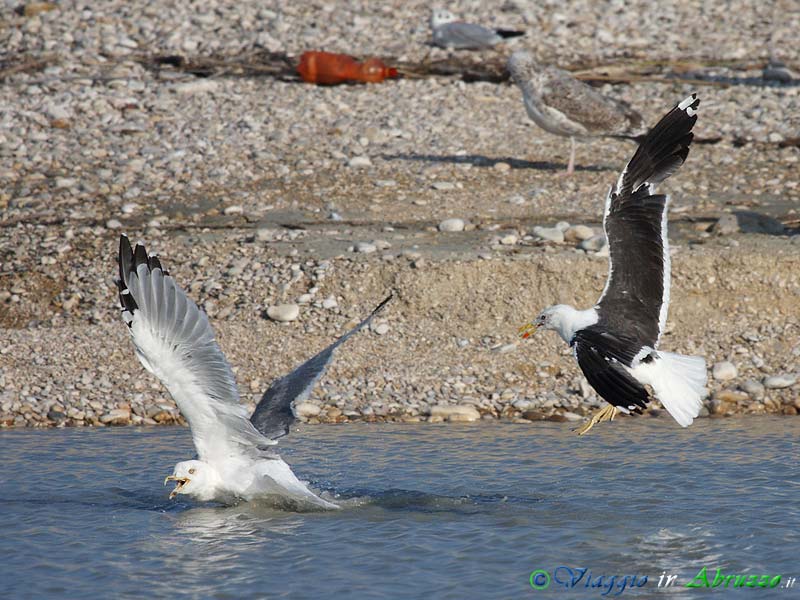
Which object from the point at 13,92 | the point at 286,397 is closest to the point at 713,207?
the point at 286,397

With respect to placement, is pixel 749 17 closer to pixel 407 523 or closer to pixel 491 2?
pixel 491 2

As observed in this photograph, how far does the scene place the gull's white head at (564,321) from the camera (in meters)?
7.21

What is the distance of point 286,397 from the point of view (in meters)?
6.96

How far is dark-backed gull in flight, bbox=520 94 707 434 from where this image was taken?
21.9ft

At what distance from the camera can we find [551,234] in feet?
33.1

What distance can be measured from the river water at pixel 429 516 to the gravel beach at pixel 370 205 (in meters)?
0.61

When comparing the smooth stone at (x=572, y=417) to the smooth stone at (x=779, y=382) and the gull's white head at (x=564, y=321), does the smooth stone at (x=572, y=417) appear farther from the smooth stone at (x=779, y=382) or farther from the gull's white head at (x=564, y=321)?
the smooth stone at (x=779, y=382)

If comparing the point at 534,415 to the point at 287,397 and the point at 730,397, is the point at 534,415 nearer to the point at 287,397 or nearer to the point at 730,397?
the point at 730,397

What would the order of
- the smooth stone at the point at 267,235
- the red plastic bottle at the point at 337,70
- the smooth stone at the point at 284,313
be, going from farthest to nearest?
the red plastic bottle at the point at 337,70, the smooth stone at the point at 267,235, the smooth stone at the point at 284,313

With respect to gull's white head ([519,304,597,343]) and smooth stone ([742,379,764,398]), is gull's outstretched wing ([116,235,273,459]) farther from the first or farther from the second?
smooth stone ([742,379,764,398])

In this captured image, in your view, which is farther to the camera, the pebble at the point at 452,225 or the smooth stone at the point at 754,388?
the pebble at the point at 452,225

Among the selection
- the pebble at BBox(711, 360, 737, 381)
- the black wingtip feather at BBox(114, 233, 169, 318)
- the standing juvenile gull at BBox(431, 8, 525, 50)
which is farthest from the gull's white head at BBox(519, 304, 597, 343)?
the standing juvenile gull at BBox(431, 8, 525, 50)

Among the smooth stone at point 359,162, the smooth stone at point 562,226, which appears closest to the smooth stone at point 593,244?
the smooth stone at point 562,226

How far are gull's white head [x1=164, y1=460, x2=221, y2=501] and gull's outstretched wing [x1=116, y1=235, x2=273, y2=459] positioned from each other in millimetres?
397
